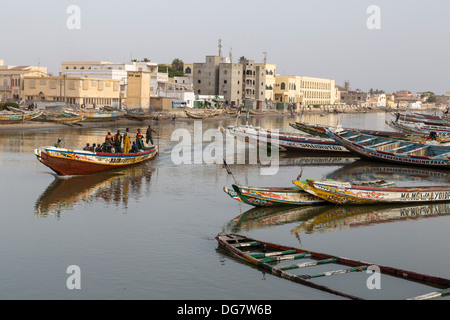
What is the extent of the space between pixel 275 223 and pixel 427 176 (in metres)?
14.8

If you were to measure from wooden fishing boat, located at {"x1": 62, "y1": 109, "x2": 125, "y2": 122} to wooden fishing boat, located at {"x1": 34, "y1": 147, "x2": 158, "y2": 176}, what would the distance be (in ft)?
102

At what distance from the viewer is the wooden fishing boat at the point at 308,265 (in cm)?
1332

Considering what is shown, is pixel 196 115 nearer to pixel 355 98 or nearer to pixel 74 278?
pixel 74 278

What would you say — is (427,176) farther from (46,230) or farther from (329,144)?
(46,230)

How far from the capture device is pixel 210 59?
99.1 m

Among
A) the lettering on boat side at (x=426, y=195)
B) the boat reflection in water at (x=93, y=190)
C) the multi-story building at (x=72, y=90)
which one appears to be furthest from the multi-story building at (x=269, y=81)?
the lettering on boat side at (x=426, y=195)

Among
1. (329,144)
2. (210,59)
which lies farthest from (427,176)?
(210,59)

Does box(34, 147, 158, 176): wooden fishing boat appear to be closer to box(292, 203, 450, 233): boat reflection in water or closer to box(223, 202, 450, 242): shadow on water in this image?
box(223, 202, 450, 242): shadow on water

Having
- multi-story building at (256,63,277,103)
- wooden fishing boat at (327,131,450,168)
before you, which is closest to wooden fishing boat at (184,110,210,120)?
multi-story building at (256,63,277,103)

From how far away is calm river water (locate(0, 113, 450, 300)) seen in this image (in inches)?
537

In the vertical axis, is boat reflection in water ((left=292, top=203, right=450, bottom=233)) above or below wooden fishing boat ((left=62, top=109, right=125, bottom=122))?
below

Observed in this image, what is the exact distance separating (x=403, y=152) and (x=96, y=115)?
35.4m
